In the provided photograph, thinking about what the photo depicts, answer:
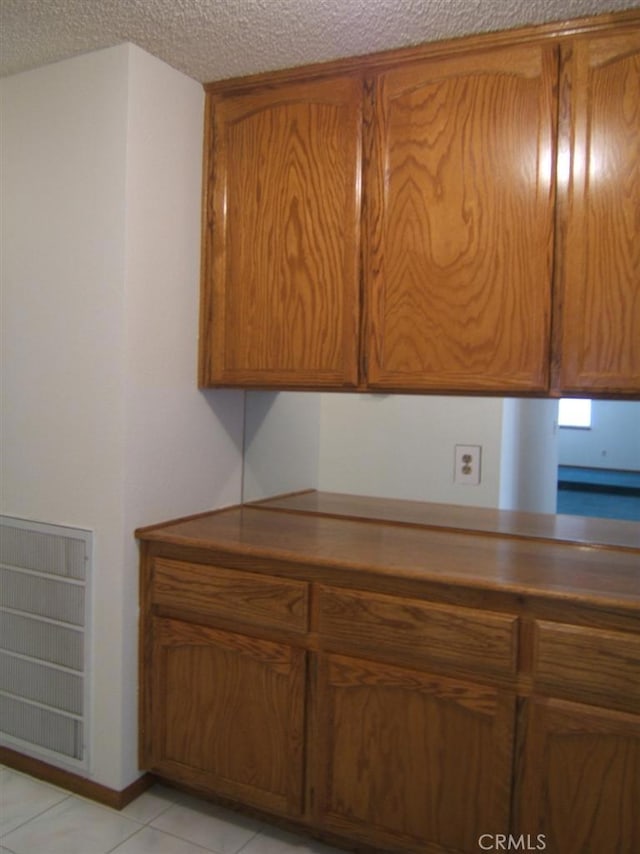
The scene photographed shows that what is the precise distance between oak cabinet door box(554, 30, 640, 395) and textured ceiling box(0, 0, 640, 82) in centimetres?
14

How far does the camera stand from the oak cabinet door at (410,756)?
4.83 ft

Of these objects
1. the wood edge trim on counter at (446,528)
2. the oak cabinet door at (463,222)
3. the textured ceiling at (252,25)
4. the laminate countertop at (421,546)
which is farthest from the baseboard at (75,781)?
the textured ceiling at (252,25)

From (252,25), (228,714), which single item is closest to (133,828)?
(228,714)

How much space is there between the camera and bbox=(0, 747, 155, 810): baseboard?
74.1 inches

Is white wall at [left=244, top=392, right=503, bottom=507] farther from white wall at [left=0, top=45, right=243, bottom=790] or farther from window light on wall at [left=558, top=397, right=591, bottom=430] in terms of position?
white wall at [left=0, top=45, right=243, bottom=790]

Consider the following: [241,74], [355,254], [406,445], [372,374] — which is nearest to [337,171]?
[355,254]

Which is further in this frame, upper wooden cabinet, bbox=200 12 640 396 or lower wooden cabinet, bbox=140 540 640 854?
upper wooden cabinet, bbox=200 12 640 396

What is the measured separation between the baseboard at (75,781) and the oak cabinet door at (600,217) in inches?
66.4

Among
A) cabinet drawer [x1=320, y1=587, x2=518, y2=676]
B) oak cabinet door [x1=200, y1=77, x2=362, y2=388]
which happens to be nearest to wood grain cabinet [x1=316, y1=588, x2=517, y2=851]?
cabinet drawer [x1=320, y1=587, x2=518, y2=676]

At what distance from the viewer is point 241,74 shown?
1.98 m

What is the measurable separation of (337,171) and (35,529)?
1431 mm

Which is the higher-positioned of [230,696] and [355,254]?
[355,254]

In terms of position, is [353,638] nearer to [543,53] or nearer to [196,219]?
[196,219]

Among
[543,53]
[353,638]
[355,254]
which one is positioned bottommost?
[353,638]
